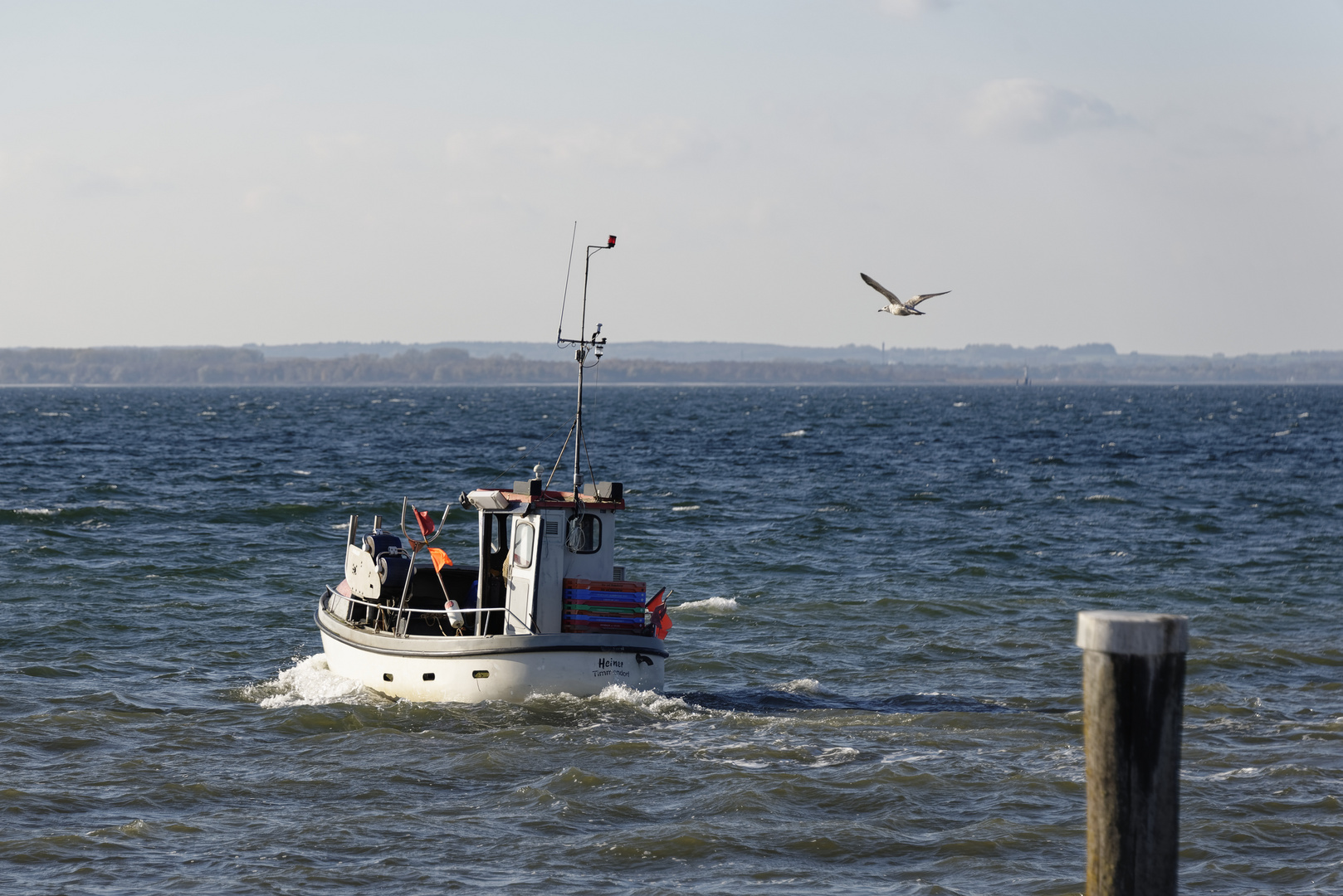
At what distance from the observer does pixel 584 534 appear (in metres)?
18.4

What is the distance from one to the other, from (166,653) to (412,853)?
436 inches

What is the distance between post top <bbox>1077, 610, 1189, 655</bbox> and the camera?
7.56m

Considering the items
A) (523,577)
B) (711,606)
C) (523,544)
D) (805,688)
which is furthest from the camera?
(711,606)

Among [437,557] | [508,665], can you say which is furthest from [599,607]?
[437,557]

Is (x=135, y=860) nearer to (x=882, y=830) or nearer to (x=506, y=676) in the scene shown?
(x=506, y=676)

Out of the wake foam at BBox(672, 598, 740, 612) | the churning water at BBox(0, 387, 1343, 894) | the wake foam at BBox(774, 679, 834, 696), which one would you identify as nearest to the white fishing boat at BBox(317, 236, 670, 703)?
the churning water at BBox(0, 387, 1343, 894)

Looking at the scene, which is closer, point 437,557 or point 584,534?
point 584,534

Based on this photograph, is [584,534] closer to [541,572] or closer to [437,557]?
[541,572]

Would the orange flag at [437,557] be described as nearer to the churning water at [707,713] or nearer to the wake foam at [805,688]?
the churning water at [707,713]

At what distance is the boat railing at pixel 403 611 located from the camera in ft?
58.6

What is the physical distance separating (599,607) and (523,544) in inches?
53.1

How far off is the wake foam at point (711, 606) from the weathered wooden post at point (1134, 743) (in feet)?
62.2

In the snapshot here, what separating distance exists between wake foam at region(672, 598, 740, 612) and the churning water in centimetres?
19

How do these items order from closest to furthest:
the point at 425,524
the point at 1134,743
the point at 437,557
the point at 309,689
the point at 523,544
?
the point at 1134,743, the point at 523,544, the point at 437,557, the point at 425,524, the point at 309,689
